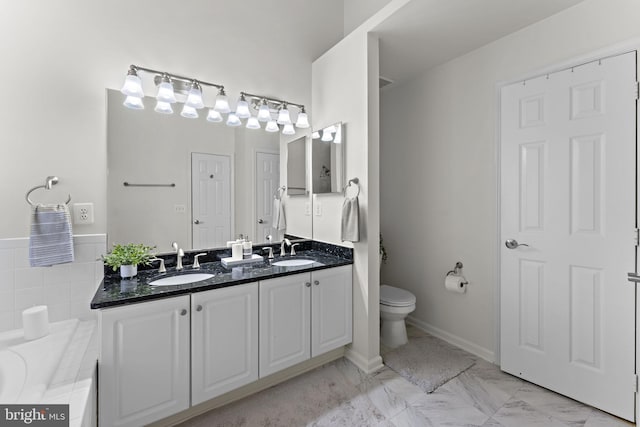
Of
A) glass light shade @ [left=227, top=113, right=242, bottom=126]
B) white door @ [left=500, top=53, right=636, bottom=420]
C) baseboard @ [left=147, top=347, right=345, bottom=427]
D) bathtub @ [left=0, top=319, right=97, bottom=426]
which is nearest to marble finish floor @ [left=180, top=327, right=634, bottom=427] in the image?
baseboard @ [left=147, top=347, right=345, bottom=427]

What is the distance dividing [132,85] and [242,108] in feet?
2.34

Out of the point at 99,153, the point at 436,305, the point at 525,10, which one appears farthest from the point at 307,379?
the point at 525,10

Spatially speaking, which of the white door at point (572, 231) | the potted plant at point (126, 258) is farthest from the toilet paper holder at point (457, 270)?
the potted plant at point (126, 258)

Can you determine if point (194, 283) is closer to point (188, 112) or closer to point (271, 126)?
point (188, 112)

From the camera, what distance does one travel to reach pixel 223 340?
65.4 inches

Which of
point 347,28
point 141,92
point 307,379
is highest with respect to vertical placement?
point 347,28

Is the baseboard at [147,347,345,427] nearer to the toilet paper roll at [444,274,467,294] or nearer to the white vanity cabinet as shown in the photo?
the white vanity cabinet

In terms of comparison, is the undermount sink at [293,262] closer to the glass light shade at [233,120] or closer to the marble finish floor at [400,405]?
the marble finish floor at [400,405]

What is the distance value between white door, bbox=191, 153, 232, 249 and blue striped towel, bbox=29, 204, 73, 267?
26.9 inches

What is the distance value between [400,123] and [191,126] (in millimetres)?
2072

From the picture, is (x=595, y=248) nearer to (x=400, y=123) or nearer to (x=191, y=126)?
(x=400, y=123)

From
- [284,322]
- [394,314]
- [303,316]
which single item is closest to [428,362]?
[394,314]

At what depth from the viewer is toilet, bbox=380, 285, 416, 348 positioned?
8.02 feet

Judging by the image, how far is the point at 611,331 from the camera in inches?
66.2
